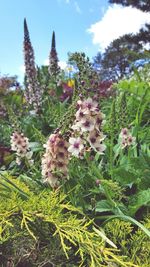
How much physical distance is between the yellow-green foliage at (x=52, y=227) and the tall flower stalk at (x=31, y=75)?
244cm

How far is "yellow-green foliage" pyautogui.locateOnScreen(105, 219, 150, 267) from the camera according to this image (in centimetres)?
147

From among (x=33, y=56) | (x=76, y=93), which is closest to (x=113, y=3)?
(x=33, y=56)

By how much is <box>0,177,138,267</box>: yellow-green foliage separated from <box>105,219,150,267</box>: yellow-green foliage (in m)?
0.05

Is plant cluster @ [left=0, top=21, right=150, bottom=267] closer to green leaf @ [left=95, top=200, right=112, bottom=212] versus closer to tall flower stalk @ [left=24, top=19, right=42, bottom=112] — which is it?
green leaf @ [left=95, top=200, right=112, bottom=212]

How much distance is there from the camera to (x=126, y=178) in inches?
73.1

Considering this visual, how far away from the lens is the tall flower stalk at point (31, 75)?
3.97 meters

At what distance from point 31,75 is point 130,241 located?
2.64 meters

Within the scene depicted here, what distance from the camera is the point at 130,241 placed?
5.25 feet

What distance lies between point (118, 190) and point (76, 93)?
438 millimetres

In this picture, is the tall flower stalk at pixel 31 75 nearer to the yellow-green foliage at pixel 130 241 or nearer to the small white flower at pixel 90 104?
the small white flower at pixel 90 104

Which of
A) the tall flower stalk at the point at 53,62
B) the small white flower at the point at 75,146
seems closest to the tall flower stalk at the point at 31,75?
the tall flower stalk at the point at 53,62

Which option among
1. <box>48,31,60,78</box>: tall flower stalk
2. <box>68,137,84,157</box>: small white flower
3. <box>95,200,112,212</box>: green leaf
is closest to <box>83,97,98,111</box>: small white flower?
<box>68,137,84,157</box>: small white flower

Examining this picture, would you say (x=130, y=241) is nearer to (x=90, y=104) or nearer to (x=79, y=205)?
(x=79, y=205)

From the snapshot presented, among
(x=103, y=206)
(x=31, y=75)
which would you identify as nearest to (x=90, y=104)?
(x=103, y=206)
